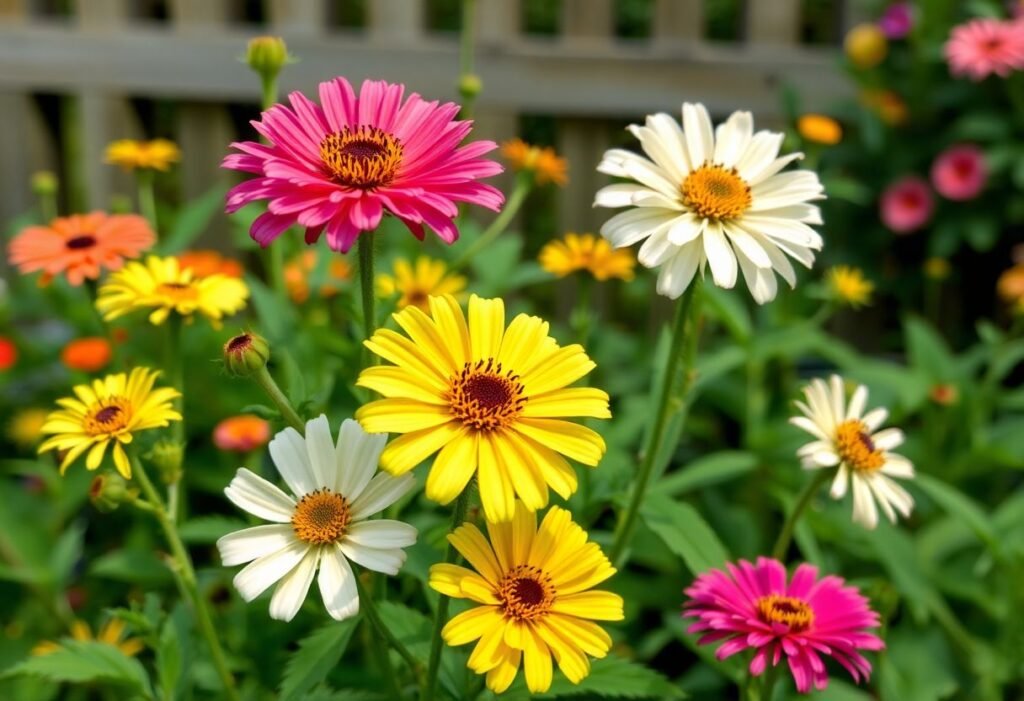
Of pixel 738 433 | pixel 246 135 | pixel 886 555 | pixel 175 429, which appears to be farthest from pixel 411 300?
pixel 246 135

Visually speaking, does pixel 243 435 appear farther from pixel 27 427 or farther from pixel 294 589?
pixel 294 589

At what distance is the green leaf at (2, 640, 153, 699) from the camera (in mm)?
848

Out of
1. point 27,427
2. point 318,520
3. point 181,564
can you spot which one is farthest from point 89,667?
point 27,427

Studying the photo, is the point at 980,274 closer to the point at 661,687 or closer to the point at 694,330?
the point at 694,330

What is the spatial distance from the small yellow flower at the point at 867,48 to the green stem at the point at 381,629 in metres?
1.93

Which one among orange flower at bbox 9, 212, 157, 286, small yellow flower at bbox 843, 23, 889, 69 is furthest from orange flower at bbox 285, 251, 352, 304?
small yellow flower at bbox 843, 23, 889, 69

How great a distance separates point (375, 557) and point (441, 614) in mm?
71

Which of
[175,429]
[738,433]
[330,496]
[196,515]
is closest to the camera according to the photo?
[330,496]

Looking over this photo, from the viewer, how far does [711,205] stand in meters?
0.79

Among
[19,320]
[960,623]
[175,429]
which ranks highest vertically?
[175,429]

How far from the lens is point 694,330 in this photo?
1.01 meters

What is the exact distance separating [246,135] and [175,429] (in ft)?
5.33

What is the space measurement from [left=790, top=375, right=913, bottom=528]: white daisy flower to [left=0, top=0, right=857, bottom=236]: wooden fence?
4.99 ft

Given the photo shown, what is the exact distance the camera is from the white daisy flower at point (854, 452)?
881 mm
